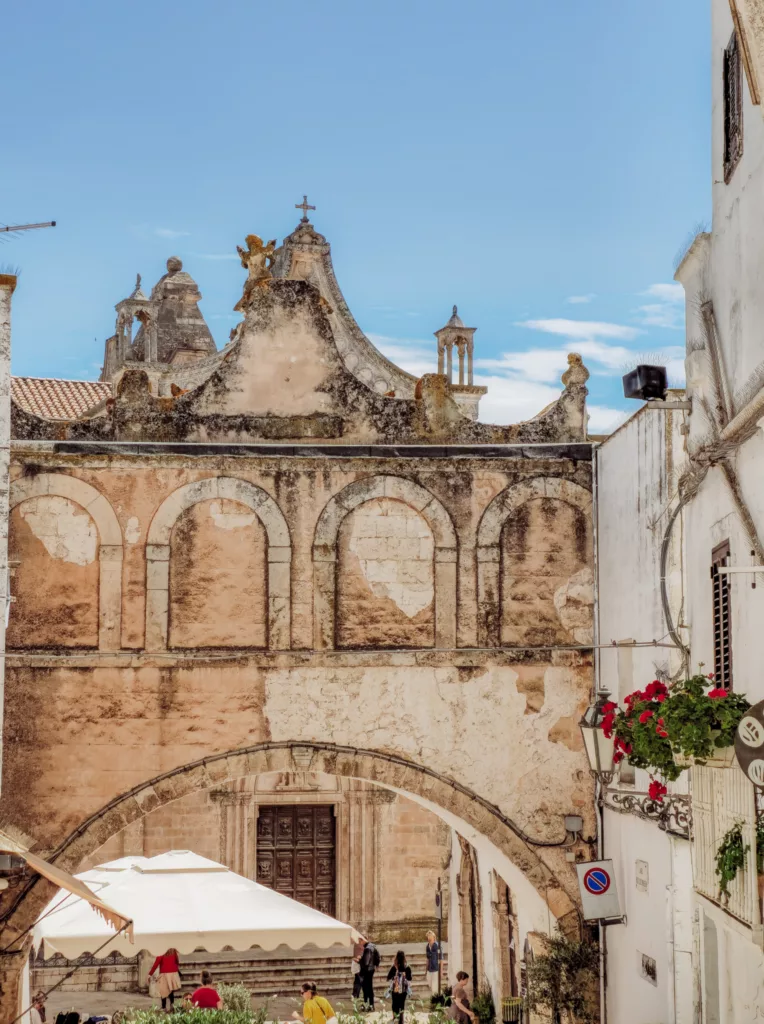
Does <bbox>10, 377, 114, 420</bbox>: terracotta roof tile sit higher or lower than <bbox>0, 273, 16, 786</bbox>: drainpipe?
higher

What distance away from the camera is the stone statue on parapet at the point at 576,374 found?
1825 cm

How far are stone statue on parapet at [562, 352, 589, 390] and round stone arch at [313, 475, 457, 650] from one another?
2.03 metres

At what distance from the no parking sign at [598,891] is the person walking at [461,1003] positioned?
310 centimetres

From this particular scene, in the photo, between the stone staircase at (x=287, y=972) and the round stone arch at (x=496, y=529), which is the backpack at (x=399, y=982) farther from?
the round stone arch at (x=496, y=529)

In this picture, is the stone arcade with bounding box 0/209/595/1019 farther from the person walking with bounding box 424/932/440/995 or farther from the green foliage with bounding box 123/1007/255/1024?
the person walking with bounding box 424/932/440/995

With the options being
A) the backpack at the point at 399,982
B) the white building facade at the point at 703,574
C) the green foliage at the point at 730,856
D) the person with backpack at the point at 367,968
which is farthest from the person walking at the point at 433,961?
the green foliage at the point at 730,856

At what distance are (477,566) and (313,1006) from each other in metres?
4.88

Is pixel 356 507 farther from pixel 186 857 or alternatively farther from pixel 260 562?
pixel 186 857

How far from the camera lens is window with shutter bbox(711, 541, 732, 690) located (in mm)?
11805

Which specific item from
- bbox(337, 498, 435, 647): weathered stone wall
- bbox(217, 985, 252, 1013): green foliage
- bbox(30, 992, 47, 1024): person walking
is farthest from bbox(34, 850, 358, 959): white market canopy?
bbox(337, 498, 435, 647): weathered stone wall

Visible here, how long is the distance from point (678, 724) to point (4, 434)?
8.87 m

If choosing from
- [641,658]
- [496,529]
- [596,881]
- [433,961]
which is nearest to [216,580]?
[496,529]

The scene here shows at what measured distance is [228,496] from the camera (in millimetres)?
17625

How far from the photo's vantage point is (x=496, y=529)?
1792cm
